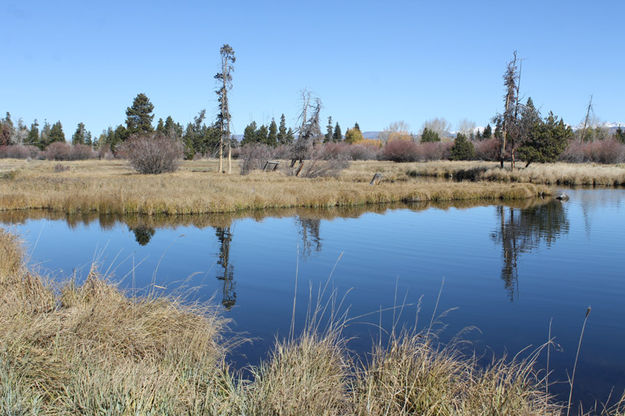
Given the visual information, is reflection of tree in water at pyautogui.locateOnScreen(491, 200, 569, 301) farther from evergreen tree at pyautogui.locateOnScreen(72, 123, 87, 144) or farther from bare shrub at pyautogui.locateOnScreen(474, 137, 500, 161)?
evergreen tree at pyautogui.locateOnScreen(72, 123, 87, 144)

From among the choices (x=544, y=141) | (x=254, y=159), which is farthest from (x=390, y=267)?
(x=544, y=141)

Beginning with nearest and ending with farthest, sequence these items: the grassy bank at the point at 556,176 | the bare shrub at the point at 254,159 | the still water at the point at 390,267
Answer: the still water at the point at 390,267, the grassy bank at the point at 556,176, the bare shrub at the point at 254,159

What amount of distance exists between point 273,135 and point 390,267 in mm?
77891

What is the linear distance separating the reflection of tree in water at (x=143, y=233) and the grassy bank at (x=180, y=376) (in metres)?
8.33

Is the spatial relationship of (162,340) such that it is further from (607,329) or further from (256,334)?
(607,329)

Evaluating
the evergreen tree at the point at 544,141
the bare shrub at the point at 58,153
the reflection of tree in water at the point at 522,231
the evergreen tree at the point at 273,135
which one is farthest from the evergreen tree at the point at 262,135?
the reflection of tree in water at the point at 522,231

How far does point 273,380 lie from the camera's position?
429 centimetres

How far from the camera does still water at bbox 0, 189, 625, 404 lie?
735 centimetres

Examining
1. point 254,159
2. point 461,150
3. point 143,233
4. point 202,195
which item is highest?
point 461,150

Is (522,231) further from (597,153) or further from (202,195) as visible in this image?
(597,153)

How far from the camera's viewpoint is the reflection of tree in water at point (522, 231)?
1179 centimetres

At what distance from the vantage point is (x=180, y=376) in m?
4.52

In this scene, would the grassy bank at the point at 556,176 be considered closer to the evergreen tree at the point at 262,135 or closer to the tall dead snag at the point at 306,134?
the tall dead snag at the point at 306,134

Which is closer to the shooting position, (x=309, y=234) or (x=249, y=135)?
(x=309, y=234)
